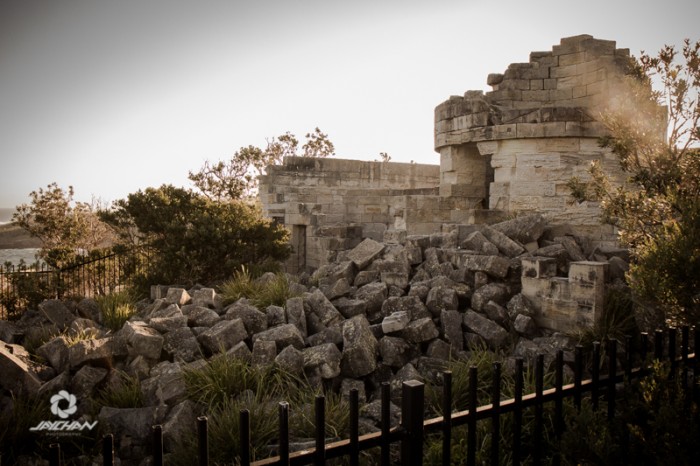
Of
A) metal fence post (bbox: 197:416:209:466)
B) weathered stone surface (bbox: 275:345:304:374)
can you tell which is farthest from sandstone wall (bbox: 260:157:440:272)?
metal fence post (bbox: 197:416:209:466)

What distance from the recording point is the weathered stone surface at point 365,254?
7227 millimetres

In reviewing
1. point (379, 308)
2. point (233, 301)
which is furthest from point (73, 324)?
point (379, 308)

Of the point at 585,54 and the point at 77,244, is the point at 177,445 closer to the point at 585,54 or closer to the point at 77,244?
the point at 585,54

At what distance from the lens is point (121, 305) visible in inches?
282

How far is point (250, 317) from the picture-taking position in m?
5.58

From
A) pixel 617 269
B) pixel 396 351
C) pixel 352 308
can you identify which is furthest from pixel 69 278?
pixel 617 269

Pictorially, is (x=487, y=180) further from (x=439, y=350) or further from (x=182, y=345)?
(x=182, y=345)

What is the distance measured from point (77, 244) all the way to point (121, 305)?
1235cm

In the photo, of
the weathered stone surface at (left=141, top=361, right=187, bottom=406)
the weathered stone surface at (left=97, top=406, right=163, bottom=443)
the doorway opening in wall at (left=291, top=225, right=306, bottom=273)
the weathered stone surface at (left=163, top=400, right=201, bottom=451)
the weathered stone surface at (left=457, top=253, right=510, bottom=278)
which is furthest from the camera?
the doorway opening in wall at (left=291, top=225, right=306, bottom=273)

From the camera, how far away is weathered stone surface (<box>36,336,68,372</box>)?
5199mm

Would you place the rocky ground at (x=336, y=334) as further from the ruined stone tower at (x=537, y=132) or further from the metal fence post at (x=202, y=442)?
the metal fence post at (x=202, y=442)

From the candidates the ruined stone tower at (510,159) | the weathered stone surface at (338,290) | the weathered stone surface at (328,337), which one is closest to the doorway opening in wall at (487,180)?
the ruined stone tower at (510,159)

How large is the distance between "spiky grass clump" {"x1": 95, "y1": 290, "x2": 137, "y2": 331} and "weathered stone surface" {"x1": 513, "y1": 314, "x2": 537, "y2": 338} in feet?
17.8

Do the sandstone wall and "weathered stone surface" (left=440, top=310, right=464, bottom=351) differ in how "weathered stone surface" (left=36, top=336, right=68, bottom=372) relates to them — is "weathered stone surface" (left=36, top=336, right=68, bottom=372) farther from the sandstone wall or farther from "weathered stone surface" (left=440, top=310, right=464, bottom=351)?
the sandstone wall
